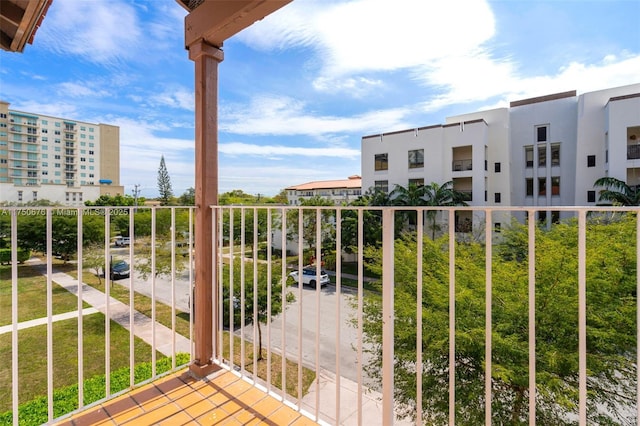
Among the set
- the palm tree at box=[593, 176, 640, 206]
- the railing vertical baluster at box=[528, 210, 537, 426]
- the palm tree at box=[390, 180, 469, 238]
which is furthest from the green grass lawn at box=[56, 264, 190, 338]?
the palm tree at box=[593, 176, 640, 206]

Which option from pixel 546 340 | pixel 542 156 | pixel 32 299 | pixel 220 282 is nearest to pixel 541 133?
pixel 542 156

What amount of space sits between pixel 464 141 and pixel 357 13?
11.8m

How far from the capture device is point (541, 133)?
1444 cm

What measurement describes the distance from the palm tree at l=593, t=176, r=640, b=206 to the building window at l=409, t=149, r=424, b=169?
7.04m

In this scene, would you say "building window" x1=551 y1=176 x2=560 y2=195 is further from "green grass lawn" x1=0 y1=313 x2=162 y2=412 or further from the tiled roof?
"green grass lawn" x1=0 y1=313 x2=162 y2=412

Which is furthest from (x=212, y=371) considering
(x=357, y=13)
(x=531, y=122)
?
(x=531, y=122)

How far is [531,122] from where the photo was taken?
14.6 meters

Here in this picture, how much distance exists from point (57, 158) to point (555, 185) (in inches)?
1132

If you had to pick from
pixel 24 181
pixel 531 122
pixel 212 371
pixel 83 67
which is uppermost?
pixel 83 67

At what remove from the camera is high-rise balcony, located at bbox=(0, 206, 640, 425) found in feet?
4.06

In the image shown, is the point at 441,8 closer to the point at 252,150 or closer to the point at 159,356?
the point at 159,356

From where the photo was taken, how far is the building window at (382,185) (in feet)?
52.8

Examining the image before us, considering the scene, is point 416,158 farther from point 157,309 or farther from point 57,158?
point 57,158

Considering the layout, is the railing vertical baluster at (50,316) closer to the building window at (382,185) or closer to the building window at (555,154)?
the building window at (382,185)
